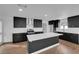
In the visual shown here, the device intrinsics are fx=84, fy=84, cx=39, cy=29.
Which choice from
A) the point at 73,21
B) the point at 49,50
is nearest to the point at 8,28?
the point at 49,50

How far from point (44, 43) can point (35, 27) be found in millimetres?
5052

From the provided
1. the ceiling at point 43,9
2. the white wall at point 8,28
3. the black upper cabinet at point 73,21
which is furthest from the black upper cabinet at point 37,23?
the ceiling at point 43,9

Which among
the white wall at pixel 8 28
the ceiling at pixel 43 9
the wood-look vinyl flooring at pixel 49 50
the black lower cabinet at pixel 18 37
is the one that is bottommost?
the wood-look vinyl flooring at pixel 49 50

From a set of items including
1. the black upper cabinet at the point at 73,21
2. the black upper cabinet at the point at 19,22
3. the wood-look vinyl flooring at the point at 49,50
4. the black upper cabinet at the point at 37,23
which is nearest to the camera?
the wood-look vinyl flooring at the point at 49,50

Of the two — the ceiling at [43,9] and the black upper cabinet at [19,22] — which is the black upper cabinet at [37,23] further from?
the ceiling at [43,9]

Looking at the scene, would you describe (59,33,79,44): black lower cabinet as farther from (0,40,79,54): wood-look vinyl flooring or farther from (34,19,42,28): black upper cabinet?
(34,19,42,28): black upper cabinet

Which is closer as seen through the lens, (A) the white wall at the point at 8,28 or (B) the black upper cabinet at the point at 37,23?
(A) the white wall at the point at 8,28

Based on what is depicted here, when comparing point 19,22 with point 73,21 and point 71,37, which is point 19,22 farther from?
point 73,21

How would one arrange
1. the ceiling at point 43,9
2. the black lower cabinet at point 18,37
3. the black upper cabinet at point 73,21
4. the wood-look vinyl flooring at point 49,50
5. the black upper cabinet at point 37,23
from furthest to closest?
the black upper cabinet at point 37,23 → the black lower cabinet at point 18,37 → the black upper cabinet at point 73,21 → the wood-look vinyl flooring at point 49,50 → the ceiling at point 43,9

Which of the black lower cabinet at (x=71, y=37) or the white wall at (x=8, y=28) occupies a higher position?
the white wall at (x=8, y=28)

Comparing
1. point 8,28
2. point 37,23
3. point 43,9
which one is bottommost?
point 8,28

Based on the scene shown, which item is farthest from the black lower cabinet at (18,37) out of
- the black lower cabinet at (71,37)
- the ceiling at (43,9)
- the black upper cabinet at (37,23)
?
the black lower cabinet at (71,37)
